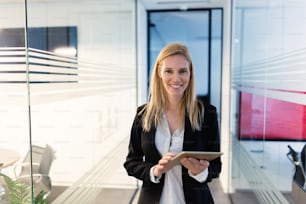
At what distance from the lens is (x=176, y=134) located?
1.45 meters

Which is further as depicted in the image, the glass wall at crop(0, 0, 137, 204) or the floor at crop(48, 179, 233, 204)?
the floor at crop(48, 179, 233, 204)

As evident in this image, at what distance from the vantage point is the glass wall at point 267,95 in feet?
5.32

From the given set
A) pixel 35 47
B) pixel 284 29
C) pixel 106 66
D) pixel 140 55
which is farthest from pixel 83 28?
pixel 140 55

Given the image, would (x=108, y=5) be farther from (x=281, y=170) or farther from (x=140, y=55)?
(x=281, y=170)

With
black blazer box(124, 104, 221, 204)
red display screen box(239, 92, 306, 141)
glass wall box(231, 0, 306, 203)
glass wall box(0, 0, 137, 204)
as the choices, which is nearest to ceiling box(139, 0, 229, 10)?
glass wall box(231, 0, 306, 203)

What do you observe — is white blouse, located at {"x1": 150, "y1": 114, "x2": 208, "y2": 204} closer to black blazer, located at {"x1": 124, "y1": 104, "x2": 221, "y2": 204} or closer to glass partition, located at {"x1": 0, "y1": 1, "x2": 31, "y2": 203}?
black blazer, located at {"x1": 124, "y1": 104, "x2": 221, "y2": 204}

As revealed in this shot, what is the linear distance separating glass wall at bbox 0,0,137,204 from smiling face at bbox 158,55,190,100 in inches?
25.5

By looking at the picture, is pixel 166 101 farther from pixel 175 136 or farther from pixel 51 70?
pixel 51 70

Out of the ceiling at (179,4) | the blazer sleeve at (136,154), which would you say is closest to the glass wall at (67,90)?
the blazer sleeve at (136,154)

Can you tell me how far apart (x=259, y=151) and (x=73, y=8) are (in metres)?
2.04

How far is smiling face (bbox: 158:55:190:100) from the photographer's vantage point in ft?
4.71

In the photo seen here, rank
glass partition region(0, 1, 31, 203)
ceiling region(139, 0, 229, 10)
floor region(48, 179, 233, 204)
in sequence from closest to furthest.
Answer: glass partition region(0, 1, 31, 203), floor region(48, 179, 233, 204), ceiling region(139, 0, 229, 10)

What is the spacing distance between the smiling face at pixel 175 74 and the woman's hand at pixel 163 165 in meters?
0.32

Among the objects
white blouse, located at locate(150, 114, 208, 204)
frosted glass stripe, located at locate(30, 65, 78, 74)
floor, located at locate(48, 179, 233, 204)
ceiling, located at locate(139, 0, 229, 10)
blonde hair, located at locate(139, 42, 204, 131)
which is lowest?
floor, located at locate(48, 179, 233, 204)
